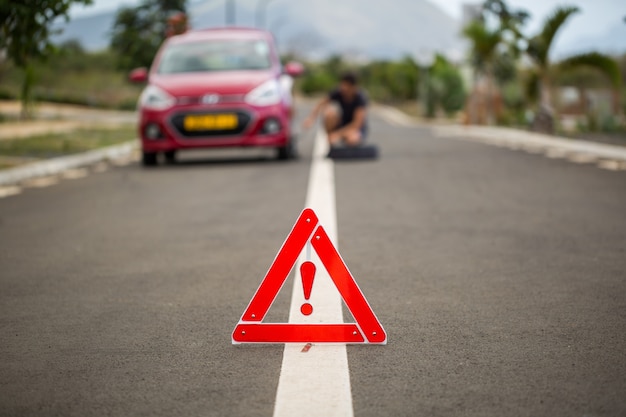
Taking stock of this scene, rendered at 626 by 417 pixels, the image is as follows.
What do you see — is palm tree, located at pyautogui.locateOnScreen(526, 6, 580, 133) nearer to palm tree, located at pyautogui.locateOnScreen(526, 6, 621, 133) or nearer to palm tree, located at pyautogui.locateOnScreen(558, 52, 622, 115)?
palm tree, located at pyautogui.locateOnScreen(526, 6, 621, 133)

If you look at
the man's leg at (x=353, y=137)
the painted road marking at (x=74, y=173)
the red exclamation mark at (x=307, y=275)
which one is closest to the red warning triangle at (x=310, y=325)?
the red exclamation mark at (x=307, y=275)

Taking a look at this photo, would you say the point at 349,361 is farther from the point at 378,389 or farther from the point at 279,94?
the point at 279,94

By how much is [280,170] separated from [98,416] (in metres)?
9.87

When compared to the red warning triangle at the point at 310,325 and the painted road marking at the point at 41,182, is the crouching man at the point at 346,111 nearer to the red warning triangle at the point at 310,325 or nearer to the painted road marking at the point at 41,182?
the painted road marking at the point at 41,182

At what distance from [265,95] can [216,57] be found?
1.42 metres

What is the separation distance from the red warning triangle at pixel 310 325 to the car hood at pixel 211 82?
10032mm

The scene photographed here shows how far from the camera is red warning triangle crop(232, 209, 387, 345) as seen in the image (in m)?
3.95

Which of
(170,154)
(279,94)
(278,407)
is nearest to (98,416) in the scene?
(278,407)

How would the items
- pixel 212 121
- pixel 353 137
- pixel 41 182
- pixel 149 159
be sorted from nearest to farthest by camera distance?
1. pixel 41 182
2. pixel 212 121
3. pixel 353 137
4. pixel 149 159

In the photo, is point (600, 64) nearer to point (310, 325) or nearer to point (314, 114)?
point (314, 114)

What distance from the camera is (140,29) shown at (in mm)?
30734

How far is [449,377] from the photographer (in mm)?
3498

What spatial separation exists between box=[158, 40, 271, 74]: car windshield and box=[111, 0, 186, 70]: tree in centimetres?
1479

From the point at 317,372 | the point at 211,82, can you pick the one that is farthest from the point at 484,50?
the point at 317,372
